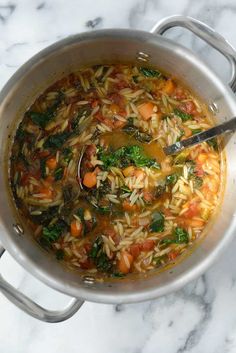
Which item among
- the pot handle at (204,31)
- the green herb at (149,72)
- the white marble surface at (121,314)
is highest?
the pot handle at (204,31)

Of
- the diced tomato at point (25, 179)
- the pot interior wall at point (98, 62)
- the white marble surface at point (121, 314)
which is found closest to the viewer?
the pot interior wall at point (98, 62)

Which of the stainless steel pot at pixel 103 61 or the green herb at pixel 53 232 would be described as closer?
the stainless steel pot at pixel 103 61

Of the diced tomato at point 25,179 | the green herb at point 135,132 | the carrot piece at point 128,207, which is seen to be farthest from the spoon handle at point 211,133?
the diced tomato at point 25,179

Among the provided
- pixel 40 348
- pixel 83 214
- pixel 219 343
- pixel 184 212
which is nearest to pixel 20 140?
pixel 83 214

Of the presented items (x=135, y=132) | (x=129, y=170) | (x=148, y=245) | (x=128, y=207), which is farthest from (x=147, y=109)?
(x=148, y=245)

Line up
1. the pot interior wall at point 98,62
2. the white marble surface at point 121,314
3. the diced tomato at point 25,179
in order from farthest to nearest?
the white marble surface at point 121,314, the diced tomato at point 25,179, the pot interior wall at point 98,62

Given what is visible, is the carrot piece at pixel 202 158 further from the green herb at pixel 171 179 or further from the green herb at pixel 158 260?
the green herb at pixel 158 260

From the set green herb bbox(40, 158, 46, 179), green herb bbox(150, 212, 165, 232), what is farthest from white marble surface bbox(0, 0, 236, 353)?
green herb bbox(40, 158, 46, 179)
